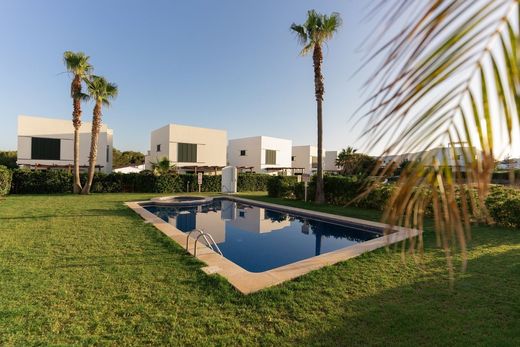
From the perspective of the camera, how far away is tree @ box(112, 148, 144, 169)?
2020 inches

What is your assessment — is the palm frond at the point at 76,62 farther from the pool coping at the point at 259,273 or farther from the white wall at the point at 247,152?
the white wall at the point at 247,152

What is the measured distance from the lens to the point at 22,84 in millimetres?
15320

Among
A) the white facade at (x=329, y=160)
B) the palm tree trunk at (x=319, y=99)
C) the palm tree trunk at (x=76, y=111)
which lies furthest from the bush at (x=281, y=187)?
the white facade at (x=329, y=160)

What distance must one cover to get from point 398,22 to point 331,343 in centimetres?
335

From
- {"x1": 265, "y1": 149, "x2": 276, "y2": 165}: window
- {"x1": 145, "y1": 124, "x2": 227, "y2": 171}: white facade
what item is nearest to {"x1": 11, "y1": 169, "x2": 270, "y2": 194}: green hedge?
{"x1": 145, "y1": 124, "x2": 227, "y2": 171}: white facade

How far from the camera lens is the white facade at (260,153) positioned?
40438 mm

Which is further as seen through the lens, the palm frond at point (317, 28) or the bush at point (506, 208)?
the palm frond at point (317, 28)

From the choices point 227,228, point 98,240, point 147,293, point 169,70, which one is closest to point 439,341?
point 147,293

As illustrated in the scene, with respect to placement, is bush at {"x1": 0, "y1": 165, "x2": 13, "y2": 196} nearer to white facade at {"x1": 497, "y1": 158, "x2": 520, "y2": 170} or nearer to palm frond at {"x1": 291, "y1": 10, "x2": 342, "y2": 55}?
palm frond at {"x1": 291, "y1": 10, "x2": 342, "y2": 55}

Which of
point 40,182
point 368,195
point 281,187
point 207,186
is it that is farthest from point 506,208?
point 40,182

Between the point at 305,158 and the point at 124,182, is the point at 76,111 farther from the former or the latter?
the point at 305,158

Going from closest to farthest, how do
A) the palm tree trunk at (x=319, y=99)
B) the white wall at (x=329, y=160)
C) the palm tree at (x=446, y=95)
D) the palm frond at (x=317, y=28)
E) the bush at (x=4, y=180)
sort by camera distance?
the palm tree at (x=446, y=95), the palm frond at (x=317, y=28), the palm tree trunk at (x=319, y=99), the bush at (x=4, y=180), the white wall at (x=329, y=160)

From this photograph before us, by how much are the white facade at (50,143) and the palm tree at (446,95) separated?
108ft

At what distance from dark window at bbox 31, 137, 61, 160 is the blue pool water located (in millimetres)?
21209
